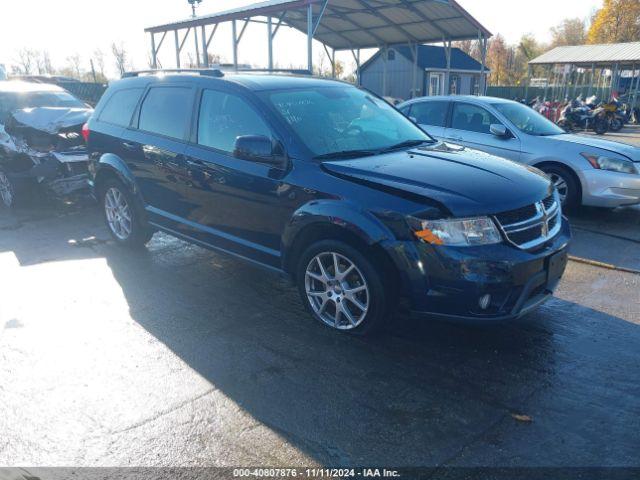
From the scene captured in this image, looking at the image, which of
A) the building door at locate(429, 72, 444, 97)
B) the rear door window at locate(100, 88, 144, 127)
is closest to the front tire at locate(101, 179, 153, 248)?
the rear door window at locate(100, 88, 144, 127)

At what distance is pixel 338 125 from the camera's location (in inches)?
173

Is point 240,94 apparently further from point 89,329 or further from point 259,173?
point 89,329

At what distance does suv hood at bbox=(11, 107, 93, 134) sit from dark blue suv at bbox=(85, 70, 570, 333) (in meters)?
3.12

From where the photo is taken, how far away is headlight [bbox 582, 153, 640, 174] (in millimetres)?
6828

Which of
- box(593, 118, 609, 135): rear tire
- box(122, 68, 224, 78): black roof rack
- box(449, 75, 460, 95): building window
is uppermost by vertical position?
box(449, 75, 460, 95): building window

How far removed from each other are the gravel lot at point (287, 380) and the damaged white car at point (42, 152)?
2837mm

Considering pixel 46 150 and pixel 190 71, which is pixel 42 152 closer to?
pixel 46 150

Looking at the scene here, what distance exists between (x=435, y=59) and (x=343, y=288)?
3316cm

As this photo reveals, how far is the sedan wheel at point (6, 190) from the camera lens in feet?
26.0

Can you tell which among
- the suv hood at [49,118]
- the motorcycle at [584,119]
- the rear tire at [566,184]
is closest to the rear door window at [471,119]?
the rear tire at [566,184]

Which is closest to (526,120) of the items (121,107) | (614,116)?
(121,107)

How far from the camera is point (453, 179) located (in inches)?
141

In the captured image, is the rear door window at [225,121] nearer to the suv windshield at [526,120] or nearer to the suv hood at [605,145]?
the suv windshield at [526,120]

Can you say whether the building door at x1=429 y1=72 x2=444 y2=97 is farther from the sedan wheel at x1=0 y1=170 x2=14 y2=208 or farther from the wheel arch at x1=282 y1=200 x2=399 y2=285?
the wheel arch at x1=282 y1=200 x2=399 y2=285
